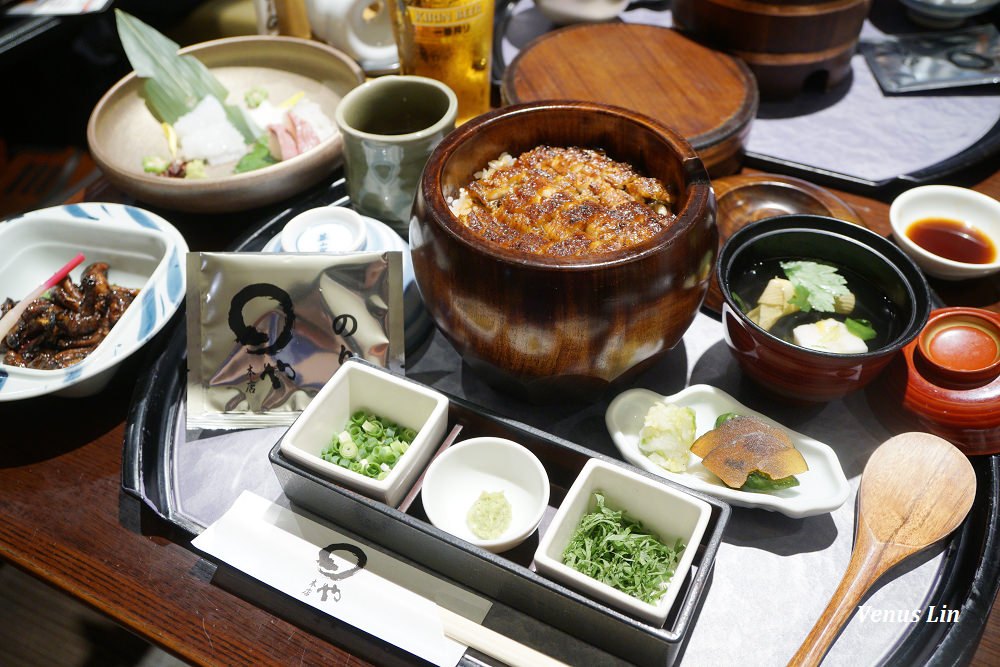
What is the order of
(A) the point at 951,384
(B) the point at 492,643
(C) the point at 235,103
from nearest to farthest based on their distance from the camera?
1. (B) the point at 492,643
2. (A) the point at 951,384
3. (C) the point at 235,103

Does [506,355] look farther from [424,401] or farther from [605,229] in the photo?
[605,229]

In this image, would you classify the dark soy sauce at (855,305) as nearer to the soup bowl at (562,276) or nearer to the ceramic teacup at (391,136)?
the soup bowl at (562,276)

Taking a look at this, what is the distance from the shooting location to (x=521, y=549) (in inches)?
48.6

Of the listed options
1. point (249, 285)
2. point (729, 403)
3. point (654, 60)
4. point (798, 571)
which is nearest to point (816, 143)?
point (654, 60)

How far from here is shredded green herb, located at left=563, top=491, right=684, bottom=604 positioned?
1108 millimetres

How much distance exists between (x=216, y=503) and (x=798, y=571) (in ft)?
3.57

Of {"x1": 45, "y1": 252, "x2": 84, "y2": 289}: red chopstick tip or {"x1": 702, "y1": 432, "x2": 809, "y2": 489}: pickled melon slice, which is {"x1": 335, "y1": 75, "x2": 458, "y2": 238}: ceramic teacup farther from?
{"x1": 702, "y1": 432, "x2": 809, "y2": 489}: pickled melon slice

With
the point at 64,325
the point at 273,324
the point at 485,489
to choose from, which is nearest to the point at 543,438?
the point at 485,489

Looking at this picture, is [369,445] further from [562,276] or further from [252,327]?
[562,276]

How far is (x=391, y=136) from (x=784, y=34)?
4.16 feet

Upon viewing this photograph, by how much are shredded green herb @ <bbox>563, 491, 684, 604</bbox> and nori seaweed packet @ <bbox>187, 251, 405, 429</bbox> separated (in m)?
0.62

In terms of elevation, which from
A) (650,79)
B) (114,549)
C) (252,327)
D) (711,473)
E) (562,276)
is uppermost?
(562,276)

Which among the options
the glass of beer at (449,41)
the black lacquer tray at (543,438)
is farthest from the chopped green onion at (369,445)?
the glass of beer at (449,41)

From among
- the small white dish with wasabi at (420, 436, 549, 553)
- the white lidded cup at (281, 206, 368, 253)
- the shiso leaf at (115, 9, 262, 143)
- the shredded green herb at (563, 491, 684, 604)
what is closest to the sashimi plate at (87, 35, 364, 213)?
the shiso leaf at (115, 9, 262, 143)
